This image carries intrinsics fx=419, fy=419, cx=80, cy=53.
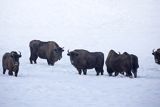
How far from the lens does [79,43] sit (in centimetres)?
4697

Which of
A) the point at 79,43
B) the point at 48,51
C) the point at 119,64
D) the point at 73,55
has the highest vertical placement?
the point at 79,43

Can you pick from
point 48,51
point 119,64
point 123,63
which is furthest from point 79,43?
point 123,63

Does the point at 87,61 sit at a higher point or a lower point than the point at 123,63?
higher

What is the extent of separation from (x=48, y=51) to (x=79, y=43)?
19.8m

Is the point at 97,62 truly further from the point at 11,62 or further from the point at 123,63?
the point at 11,62

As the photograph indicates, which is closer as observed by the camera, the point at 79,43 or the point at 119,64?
the point at 119,64

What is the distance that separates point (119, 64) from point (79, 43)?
2661cm

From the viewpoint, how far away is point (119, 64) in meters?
20.5

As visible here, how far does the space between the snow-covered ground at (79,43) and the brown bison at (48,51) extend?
544mm

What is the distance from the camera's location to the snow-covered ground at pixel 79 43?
1447cm

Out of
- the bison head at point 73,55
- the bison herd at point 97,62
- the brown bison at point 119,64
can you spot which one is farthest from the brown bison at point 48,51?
the brown bison at point 119,64

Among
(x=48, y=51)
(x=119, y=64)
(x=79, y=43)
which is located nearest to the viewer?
(x=119, y=64)

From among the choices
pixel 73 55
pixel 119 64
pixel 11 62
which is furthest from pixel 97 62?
pixel 11 62

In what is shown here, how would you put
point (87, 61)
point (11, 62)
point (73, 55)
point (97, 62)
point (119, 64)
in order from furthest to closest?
point (73, 55)
point (97, 62)
point (87, 61)
point (119, 64)
point (11, 62)
